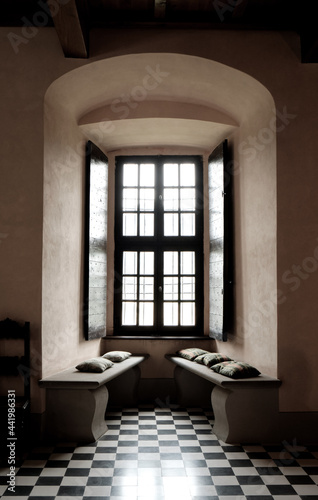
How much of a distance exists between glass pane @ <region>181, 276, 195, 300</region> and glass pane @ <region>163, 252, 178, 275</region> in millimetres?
204

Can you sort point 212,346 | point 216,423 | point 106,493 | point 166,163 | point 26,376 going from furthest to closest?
1. point 166,163
2. point 212,346
3. point 216,423
4. point 26,376
5. point 106,493

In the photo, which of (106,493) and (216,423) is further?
(216,423)

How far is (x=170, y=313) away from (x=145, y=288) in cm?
55

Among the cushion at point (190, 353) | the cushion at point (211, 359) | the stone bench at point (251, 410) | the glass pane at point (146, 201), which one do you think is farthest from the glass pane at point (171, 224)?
the stone bench at point (251, 410)

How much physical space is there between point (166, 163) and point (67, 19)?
3.26 metres

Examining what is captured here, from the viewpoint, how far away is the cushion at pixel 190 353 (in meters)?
6.35

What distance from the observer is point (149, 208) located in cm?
745

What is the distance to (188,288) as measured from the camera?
7.33 m

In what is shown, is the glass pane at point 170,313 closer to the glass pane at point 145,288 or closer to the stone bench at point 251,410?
the glass pane at point 145,288

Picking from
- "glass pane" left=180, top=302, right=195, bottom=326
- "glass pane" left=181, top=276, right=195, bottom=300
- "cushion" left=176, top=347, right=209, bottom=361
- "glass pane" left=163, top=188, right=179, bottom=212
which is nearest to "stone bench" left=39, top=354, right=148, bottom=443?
"cushion" left=176, top=347, right=209, bottom=361

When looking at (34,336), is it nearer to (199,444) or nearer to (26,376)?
(26,376)

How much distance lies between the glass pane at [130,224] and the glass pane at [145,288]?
75 centimetres

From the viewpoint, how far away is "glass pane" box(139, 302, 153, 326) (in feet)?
23.9

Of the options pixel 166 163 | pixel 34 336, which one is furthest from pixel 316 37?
pixel 34 336
